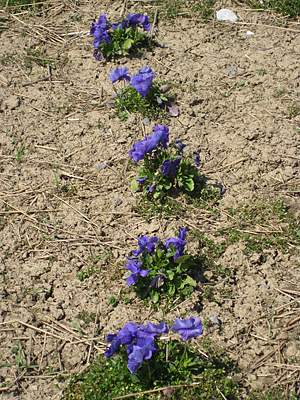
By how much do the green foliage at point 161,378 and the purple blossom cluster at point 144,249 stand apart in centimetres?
50

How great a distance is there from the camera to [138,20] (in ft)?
14.6

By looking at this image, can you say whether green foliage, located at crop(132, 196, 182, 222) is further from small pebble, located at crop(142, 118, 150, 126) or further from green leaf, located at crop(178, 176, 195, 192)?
small pebble, located at crop(142, 118, 150, 126)

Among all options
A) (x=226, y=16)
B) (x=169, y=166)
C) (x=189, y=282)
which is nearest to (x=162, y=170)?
(x=169, y=166)

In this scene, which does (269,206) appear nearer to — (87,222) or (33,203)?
(87,222)

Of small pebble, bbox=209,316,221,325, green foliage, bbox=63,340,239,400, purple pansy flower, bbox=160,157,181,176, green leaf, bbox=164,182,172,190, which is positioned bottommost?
green foliage, bbox=63,340,239,400

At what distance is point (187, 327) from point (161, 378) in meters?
0.46

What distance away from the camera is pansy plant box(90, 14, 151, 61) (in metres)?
4.45

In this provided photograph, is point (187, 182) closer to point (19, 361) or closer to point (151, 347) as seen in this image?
point (151, 347)

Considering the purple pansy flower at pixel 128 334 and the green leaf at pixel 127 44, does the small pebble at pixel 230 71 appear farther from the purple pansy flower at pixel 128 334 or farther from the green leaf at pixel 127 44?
the purple pansy flower at pixel 128 334

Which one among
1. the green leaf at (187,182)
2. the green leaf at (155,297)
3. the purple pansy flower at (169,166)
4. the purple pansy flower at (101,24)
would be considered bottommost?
the green leaf at (155,297)

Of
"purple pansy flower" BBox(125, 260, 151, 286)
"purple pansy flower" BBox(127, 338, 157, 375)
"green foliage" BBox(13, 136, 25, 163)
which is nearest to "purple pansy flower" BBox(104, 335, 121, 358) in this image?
"purple pansy flower" BBox(127, 338, 157, 375)

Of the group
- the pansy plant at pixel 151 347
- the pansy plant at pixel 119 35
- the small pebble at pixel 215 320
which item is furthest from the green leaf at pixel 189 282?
the pansy plant at pixel 119 35

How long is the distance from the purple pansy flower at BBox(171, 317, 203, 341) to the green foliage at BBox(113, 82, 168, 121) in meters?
2.35

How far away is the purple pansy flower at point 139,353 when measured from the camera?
2094 millimetres
